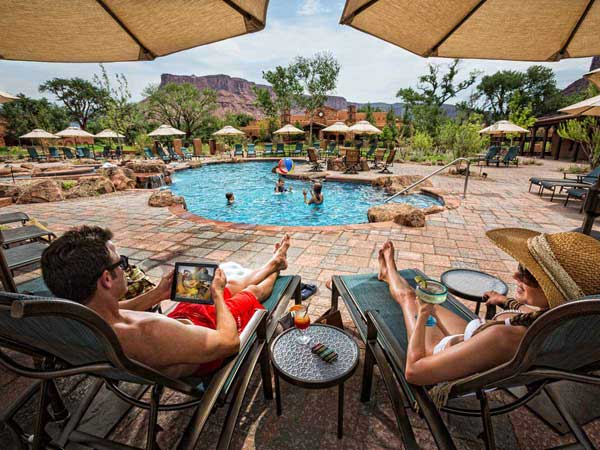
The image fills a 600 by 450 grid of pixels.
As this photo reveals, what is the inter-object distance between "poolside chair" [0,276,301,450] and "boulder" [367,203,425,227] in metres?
3.82

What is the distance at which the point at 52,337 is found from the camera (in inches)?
35.7

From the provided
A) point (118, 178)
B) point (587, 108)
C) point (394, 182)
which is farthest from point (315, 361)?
point (118, 178)

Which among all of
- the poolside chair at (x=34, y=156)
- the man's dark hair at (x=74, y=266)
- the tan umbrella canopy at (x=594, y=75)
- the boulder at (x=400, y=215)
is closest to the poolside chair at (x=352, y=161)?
the boulder at (x=400, y=215)

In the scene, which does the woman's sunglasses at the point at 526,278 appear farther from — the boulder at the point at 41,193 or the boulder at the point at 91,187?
the boulder at the point at 91,187

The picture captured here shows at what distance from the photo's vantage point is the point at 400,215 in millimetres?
4891

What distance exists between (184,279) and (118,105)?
Result: 2591 centimetres

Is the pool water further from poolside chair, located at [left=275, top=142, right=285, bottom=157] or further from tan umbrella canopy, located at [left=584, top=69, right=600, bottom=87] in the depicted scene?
poolside chair, located at [left=275, top=142, right=285, bottom=157]

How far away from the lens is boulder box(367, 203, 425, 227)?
4.75 m

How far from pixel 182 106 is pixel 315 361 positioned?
3977 centimetres

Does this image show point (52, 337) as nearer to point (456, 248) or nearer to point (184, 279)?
point (184, 279)

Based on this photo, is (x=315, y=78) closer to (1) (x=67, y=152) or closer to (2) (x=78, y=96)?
(1) (x=67, y=152)

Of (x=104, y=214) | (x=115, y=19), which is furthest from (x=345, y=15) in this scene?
(x=104, y=214)

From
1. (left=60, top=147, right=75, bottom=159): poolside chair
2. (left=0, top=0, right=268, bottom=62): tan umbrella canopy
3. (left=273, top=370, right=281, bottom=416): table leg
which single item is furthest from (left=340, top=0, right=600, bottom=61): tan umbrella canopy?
(left=60, top=147, right=75, bottom=159): poolside chair

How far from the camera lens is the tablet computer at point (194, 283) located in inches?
58.9
